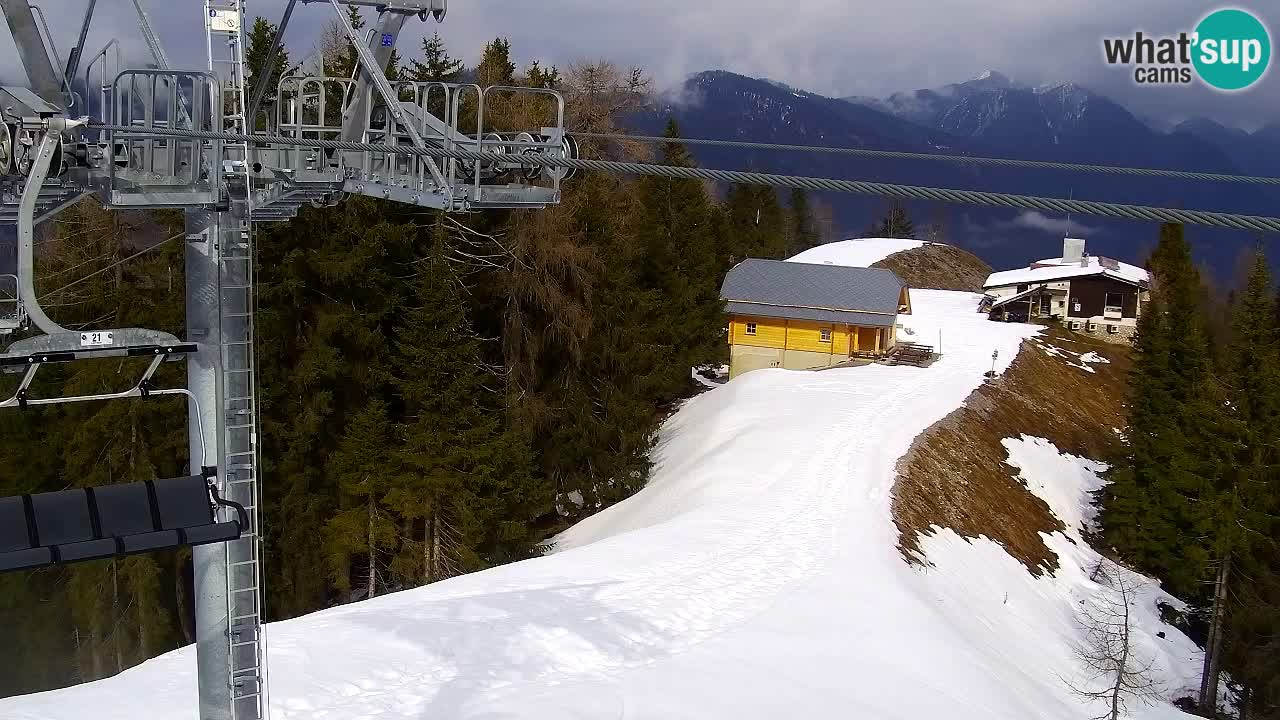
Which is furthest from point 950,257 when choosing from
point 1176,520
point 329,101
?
point 329,101

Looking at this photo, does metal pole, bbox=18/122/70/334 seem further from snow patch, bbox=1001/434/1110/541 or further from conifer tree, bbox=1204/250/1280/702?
snow patch, bbox=1001/434/1110/541

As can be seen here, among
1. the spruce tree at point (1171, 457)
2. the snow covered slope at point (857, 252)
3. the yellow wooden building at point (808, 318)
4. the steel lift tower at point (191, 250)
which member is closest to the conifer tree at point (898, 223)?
the snow covered slope at point (857, 252)

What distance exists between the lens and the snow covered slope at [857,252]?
90.5 meters

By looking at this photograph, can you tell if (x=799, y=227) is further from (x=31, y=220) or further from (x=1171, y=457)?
(x=31, y=220)

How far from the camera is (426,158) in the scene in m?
9.80

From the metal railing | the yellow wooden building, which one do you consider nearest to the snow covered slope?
the yellow wooden building

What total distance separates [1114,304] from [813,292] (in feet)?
86.7

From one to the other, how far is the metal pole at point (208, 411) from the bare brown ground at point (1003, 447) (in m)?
19.7

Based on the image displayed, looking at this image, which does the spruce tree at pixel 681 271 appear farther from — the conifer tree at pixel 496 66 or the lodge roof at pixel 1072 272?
the lodge roof at pixel 1072 272

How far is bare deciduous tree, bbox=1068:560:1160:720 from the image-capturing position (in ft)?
77.7

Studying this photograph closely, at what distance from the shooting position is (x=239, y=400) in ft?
27.7

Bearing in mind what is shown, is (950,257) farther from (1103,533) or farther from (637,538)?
(637,538)

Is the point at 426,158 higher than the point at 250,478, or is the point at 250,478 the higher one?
the point at 426,158

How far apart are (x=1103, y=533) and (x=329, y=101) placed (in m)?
30.7
